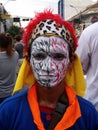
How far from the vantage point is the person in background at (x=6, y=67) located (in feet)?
16.2

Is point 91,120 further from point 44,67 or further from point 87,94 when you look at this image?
point 87,94

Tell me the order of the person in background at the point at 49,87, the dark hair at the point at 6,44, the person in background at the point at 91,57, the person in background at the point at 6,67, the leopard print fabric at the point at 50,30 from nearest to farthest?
1. the person in background at the point at 49,87
2. the leopard print fabric at the point at 50,30
3. the person in background at the point at 91,57
4. the person in background at the point at 6,67
5. the dark hair at the point at 6,44

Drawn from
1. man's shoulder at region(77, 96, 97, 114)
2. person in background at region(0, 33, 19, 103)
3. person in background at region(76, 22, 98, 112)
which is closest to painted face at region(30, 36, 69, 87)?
man's shoulder at region(77, 96, 97, 114)

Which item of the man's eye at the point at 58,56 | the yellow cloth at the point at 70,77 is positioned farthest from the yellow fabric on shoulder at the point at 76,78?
the man's eye at the point at 58,56

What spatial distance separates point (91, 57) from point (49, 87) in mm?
1236

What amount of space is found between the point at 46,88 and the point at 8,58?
2.99m

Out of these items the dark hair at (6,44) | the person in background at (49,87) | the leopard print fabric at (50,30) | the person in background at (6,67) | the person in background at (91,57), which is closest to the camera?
the person in background at (49,87)

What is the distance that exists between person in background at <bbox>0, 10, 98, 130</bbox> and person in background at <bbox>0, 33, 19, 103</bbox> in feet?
9.03

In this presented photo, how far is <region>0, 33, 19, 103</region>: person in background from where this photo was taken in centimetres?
493

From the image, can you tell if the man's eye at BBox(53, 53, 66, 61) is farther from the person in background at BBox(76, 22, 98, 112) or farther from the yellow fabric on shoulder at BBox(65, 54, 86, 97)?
the person in background at BBox(76, 22, 98, 112)

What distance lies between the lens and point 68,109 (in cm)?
204

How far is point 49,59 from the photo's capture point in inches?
81.9

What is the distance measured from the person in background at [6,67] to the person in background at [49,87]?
2.75 metres

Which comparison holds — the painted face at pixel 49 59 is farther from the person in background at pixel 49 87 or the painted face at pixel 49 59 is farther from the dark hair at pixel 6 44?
the dark hair at pixel 6 44
